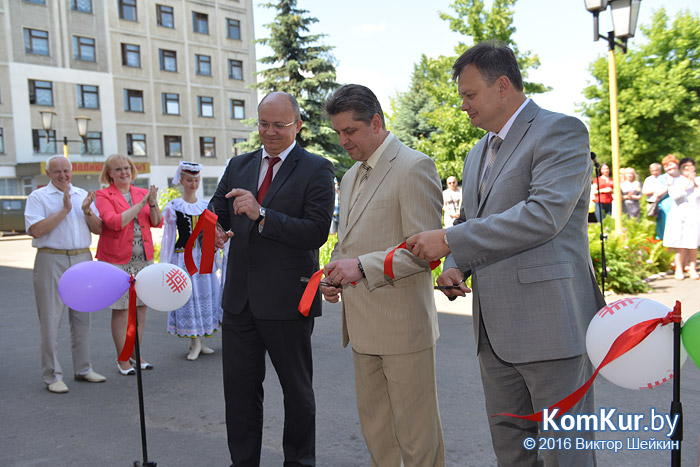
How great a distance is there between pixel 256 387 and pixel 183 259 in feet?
10.2

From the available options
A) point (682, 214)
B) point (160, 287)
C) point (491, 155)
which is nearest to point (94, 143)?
point (682, 214)

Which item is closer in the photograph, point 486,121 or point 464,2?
point 486,121

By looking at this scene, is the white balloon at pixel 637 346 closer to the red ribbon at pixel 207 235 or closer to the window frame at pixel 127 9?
the red ribbon at pixel 207 235

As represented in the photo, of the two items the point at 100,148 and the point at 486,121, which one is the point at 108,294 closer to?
the point at 486,121

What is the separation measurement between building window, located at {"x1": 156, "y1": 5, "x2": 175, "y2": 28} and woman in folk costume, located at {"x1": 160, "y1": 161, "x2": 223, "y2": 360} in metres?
34.7

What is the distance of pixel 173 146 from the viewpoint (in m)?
36.8

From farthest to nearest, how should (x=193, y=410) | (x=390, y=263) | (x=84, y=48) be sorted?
(x=84, y=48), (x=193, y=410), (x=390, y=263)

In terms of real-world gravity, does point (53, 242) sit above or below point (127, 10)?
below

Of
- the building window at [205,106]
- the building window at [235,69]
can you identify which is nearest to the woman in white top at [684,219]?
the building window at [205,106]

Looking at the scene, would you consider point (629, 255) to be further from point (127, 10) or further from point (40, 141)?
point (127, 10)

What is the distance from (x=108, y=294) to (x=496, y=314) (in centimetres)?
257

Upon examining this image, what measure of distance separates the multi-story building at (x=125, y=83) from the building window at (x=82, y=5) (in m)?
0.06

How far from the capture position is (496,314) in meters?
2.24

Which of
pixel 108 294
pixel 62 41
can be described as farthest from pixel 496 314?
pixel 62 41
